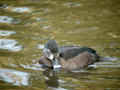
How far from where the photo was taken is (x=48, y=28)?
1331 cm

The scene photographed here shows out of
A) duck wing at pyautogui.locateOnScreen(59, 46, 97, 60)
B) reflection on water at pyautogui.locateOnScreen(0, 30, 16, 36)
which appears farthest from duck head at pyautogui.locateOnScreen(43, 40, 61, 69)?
reflection on water at pyautogui.locateOnScreen(0, 30, 16, 36)

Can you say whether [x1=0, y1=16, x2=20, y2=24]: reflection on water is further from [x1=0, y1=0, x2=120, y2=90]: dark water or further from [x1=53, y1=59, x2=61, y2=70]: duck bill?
[x1=53, y1=59, x2=61, y2=70]: duck bill

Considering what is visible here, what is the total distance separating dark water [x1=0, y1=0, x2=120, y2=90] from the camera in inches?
380

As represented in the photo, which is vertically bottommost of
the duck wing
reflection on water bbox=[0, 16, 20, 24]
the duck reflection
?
the duck reflection

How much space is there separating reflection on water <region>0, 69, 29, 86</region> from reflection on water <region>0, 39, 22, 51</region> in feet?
5.20

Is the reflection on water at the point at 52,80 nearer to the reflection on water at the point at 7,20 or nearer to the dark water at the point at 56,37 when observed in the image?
the dark water at the point at 56,37

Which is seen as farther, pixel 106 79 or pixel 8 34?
pixel 8 34

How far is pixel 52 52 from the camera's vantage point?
10.6 m

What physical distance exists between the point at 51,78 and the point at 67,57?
39.8 inches

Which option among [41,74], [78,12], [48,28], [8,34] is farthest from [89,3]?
[41,74]

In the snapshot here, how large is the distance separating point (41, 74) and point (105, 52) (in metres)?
2.40

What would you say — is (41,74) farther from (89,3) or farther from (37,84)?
(89,3)

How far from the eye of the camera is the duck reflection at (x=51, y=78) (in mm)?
9661

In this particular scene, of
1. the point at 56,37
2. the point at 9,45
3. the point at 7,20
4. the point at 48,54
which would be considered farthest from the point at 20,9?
the point at 48,54
